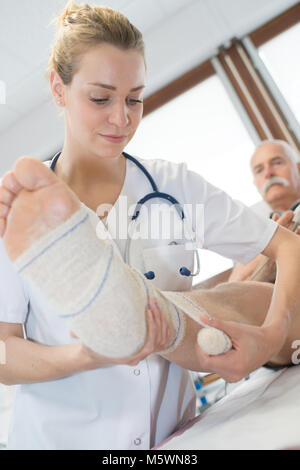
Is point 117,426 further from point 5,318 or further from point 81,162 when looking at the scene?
point 81,162

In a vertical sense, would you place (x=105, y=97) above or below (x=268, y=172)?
above

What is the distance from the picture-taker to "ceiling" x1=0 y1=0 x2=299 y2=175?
8.02ft

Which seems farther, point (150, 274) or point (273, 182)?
point (273, 182)

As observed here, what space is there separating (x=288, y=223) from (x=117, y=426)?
939 millimetres

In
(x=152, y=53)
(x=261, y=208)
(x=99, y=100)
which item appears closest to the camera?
(x=99, y=100)

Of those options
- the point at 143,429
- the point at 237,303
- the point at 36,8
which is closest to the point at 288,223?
the point at 237,303

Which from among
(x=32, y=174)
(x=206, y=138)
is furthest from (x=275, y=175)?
(x=32, y=174)

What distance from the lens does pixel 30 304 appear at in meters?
0.83

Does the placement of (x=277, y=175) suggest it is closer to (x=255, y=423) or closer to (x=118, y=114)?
(x=118, y=114)

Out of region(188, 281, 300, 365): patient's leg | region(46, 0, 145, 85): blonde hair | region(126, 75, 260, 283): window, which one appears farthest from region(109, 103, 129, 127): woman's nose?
region(126, 75, 260, 283): window

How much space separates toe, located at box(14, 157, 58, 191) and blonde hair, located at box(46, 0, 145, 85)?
38 cm

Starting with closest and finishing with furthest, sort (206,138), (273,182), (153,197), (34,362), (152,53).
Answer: (34,362) → (153,197) → (273,182) → (152,53) → (206,138)

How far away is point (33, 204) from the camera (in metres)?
0.56

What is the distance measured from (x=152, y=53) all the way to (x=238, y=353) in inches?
100.0
